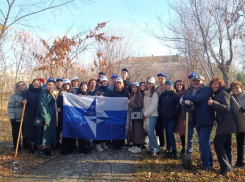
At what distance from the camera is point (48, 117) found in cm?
609

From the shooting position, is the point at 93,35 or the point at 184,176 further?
the point at 93,35

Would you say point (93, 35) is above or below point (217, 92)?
above

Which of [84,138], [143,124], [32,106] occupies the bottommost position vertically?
[84,138]

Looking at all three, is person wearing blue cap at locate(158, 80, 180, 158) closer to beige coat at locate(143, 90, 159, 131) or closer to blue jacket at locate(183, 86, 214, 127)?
beige coat at locate(143, 90, 159, 131)

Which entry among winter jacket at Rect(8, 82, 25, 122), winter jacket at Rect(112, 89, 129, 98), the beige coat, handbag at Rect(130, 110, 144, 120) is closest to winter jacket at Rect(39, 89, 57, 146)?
winter jacket at Rect(8, 82, 25, 122)

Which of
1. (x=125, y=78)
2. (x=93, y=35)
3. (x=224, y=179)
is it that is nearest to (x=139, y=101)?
(x=125, y=78)

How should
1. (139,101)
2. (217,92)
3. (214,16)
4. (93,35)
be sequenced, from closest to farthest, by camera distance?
(217,92)
(139,101)
(214,16)
(93,35)

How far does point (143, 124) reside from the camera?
6.42 metres

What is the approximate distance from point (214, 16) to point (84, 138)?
23.2 feet

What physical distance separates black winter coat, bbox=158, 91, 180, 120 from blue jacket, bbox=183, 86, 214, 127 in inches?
30.2

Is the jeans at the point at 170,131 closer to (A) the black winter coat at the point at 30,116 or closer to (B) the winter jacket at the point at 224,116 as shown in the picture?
(B) the winter jacket at the point at 224,116

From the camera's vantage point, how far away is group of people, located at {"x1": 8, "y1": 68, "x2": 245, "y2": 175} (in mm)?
4969

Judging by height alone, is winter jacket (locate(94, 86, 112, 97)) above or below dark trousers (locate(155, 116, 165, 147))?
above

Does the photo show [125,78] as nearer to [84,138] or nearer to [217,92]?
[84,138]
